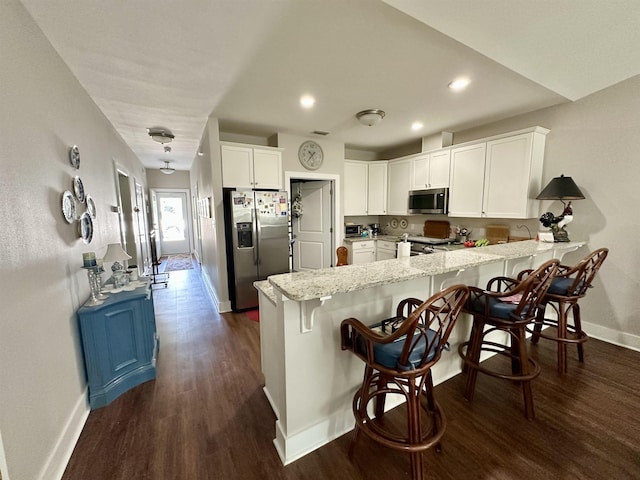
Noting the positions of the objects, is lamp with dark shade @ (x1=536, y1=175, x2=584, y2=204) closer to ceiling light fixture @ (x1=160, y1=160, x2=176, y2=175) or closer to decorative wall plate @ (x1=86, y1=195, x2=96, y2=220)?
decorative wall plate @ (x1=86, y1=195, x2=96, y2=220)

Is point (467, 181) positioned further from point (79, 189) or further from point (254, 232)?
point (79, 189)

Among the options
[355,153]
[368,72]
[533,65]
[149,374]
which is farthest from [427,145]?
[149,374]

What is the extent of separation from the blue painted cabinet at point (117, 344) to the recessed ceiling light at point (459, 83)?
3407mm

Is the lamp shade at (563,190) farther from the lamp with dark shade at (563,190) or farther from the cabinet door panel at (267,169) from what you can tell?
the cabinet door panel at (267,169)

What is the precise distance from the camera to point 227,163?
3609mm

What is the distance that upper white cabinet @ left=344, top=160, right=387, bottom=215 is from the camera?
492 cm

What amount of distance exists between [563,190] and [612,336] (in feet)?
5.48

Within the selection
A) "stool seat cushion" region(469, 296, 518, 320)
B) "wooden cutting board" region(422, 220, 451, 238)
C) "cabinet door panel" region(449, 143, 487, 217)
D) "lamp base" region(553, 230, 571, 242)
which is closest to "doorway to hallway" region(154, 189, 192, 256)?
"wooden cutting board" region(422, 220, 451, 238)

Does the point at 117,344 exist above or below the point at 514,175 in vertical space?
below

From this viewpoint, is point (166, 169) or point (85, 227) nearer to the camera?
point (85, 227)

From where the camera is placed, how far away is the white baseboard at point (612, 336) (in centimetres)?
268

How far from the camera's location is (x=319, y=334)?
61.1 inches

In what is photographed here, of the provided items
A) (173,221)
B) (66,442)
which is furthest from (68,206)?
(173,221)

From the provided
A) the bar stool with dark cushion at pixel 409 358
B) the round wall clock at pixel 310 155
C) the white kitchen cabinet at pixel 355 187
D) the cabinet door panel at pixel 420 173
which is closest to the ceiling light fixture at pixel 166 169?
the round wall clock at pixel 310 155
